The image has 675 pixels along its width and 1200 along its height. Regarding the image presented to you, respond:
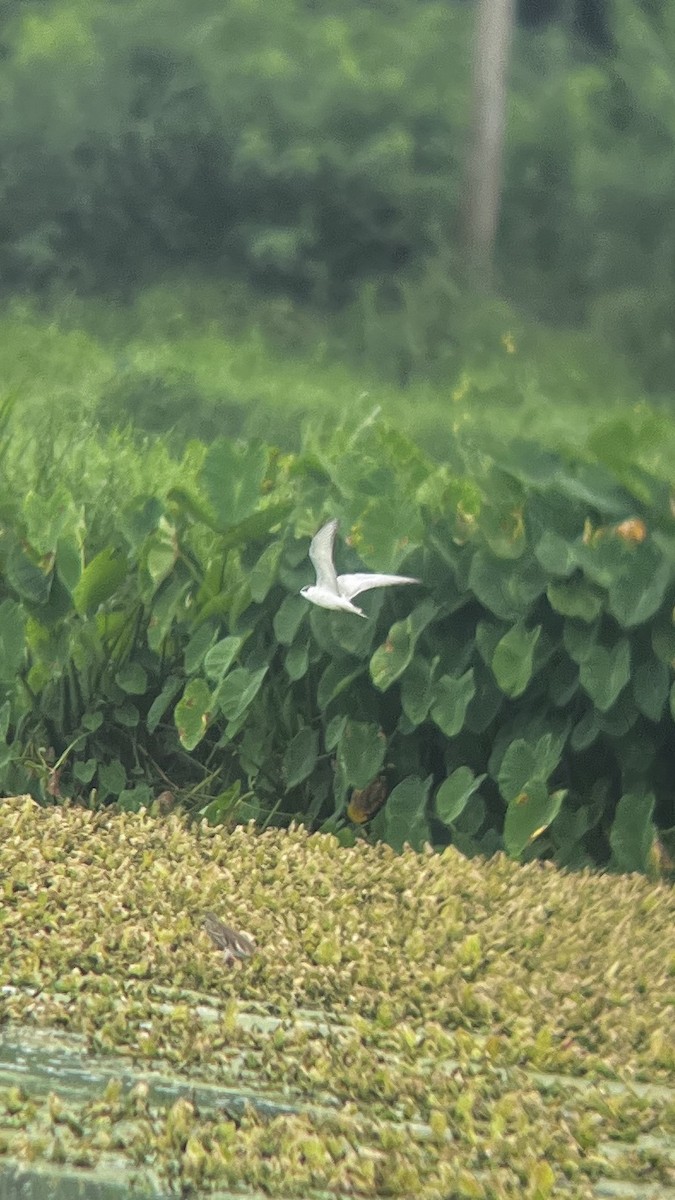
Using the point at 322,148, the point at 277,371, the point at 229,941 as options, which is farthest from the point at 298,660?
the point at 322,148

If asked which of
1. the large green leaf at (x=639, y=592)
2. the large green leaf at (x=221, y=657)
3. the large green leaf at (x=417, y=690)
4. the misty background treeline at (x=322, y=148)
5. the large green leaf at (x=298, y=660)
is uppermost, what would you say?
the misty background treeline at (x=322, y=148)

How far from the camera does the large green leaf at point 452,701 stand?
2.98 metres

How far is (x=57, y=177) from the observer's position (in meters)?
13.2

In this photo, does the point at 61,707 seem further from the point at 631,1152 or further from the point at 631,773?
the point at 631,1152

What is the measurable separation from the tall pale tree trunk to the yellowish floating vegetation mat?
891cm

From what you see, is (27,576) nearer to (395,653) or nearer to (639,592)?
(395,653)

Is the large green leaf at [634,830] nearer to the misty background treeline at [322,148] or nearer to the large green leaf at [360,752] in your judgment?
the large green leaf at [360,752]

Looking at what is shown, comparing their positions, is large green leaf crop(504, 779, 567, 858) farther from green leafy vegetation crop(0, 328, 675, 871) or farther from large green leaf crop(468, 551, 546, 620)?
large green leaf crop(468, 551, 546, 620)

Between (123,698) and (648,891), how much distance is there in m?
1.02

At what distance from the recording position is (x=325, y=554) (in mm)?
2992

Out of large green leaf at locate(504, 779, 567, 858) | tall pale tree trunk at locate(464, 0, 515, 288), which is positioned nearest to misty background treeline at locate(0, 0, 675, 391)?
tall pale tree trunk at locate(464, 0, 515, 288)

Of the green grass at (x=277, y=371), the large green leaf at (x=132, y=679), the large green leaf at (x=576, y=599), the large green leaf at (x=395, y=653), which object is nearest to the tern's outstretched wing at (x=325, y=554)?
the large green leaf at (x=395, y=653)

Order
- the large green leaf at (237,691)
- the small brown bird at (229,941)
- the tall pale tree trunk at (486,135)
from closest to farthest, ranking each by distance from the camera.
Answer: the small brown bird at (229,941) < the large green leaf at (237,691) < the tall pale tree trunk at (486,135)

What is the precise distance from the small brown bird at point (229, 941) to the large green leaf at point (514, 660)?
591 millimetres
